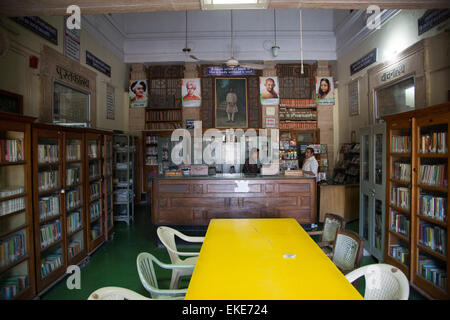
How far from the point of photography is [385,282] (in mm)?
1792

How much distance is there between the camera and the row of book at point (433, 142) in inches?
111

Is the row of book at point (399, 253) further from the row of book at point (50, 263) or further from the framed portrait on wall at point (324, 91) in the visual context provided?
the framed portrait on wall at point (324, 91)

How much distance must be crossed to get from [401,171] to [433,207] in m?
0.69

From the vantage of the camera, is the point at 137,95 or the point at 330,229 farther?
the point at 137,95

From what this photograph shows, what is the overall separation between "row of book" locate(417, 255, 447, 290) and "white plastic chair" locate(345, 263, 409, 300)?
1.67 meters

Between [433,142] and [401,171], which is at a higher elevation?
[433,142]

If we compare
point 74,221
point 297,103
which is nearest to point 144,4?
point 74,221

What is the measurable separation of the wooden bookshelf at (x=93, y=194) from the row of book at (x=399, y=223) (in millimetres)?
4656

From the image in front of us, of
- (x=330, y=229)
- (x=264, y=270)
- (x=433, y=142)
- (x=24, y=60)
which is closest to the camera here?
(x=264, y=270)

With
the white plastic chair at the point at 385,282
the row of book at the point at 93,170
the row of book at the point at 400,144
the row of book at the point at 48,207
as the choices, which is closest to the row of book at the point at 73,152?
the row of book at the point at 93,170

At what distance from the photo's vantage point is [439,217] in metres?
2.90

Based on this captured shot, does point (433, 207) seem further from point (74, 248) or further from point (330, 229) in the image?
point (74, 248)

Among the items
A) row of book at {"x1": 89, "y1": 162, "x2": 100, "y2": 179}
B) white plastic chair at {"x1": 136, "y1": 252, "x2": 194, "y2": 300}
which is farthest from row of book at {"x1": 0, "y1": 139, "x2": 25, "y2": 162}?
white plastic chair at {"x1": 136, "y1": 252, "x2": 194, "y2": 300}

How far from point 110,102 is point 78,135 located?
3.73 metres
